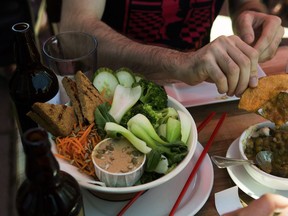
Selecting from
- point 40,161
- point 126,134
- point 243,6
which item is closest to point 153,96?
point 126,134

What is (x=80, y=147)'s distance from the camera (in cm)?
95

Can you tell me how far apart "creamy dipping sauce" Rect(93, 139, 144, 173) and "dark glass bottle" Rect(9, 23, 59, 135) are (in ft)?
0.73

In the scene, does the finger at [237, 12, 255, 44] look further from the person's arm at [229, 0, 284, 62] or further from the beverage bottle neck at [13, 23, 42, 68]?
the beverage bottle neck at [13, 23, 42, 68]

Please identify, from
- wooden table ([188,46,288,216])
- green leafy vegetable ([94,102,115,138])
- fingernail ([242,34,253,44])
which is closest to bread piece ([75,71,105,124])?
green leafy vegetable ([94,102,115,138])

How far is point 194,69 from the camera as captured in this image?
116cm

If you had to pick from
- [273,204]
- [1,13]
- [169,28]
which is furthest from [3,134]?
[273,204]

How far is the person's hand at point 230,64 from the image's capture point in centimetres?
107

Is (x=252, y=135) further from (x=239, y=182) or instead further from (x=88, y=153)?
(x=88, y=153)

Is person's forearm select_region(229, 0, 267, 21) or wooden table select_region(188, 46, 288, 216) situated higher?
person's forearm select_region(229, 0, 267, 21)

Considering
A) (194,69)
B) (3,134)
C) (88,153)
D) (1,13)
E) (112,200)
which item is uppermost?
(194,69)

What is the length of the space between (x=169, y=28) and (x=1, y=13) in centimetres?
134

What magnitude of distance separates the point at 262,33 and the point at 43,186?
896mm

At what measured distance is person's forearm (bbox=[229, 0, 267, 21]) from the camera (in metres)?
1.70

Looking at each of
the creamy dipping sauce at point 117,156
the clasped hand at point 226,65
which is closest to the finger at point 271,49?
the clasped hand at point 226,65
